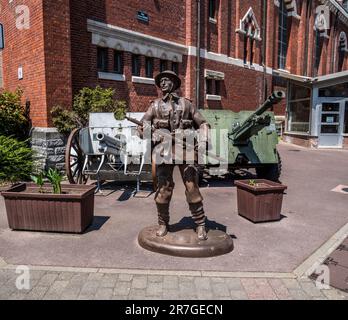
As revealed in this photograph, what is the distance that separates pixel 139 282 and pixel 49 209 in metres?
1.99

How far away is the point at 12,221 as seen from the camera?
4785 mm

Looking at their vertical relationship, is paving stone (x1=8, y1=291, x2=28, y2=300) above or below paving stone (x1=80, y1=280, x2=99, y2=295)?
below

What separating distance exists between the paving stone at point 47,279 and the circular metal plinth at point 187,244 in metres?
1.14

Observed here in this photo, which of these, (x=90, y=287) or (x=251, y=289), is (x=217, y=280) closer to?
(x=251, y=289)

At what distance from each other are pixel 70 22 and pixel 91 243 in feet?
23.2

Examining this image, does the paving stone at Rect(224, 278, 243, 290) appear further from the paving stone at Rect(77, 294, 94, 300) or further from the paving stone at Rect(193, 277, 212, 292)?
the paving stone at Rect(77, 294, 94, 300)

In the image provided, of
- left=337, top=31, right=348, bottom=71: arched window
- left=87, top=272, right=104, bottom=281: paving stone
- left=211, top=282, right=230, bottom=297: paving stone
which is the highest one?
left=337, top=31, right=348, bottom=71: arched window

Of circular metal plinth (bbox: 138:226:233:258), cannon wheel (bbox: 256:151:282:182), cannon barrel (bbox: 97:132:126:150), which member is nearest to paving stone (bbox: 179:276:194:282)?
circular metal plinth (bbox: 138:226:233:258)

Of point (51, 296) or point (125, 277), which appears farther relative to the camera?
point (125, 277)

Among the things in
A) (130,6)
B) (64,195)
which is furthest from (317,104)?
(64,195)

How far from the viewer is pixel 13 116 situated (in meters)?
9.18

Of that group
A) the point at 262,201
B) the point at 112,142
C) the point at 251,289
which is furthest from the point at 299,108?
the point at 251,289

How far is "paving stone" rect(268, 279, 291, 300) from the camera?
3090mm

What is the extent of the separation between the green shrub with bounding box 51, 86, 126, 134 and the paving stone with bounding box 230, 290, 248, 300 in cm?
599
